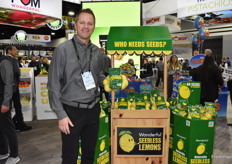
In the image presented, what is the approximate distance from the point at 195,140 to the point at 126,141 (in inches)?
31.7

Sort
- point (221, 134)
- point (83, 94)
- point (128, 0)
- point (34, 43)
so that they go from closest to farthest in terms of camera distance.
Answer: point (83, 94) → point (221, 134) → point (128, 0) → point (34, 43)

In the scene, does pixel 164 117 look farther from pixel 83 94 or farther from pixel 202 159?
pixel 83 94

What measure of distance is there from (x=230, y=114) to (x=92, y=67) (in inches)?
197

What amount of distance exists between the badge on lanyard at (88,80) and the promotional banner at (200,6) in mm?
4032

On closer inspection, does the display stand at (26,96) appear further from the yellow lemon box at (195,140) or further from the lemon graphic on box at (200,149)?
the lemon graphic on box at (200,149)

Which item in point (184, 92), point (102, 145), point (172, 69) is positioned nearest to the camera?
point (102, 145)

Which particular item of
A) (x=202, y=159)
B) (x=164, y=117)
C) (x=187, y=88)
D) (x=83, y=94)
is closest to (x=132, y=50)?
(x=164, y=117)

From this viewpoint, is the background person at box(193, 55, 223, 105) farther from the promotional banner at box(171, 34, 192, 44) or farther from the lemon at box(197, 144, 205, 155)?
the promotional banner at box(171, 34, 192, 44)

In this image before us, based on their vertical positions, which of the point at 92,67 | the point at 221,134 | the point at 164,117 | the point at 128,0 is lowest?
the point at 221,134

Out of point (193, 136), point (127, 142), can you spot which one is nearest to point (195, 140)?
point (193, 136)

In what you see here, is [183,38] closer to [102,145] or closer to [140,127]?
[140,127]

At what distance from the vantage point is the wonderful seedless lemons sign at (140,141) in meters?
2.48

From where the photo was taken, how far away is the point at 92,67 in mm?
1776

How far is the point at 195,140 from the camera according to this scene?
2502 mm
